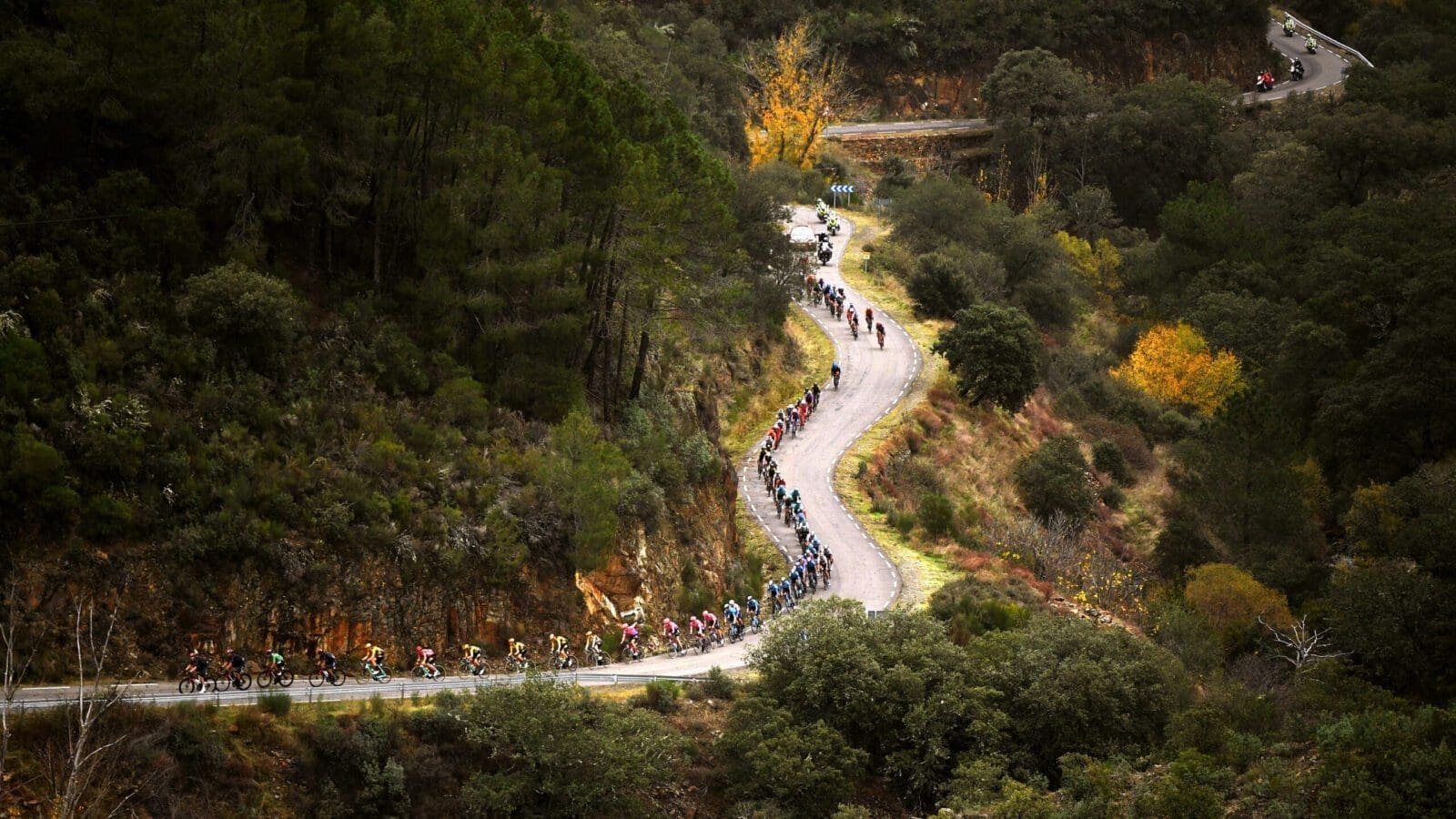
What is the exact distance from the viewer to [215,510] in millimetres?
34312

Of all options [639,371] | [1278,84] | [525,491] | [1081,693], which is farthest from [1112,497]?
[1278,84]

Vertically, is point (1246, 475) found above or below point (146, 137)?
below

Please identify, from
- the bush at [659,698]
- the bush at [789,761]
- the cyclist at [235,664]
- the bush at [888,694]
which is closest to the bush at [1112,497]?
the bush at [888,694]

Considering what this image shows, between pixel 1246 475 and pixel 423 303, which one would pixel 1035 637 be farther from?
pixel 1246 475

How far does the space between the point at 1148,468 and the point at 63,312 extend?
50.2m

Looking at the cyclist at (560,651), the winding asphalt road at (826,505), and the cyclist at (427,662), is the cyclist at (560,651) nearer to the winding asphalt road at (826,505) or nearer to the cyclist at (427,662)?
the winding asphalt road at (826,505)

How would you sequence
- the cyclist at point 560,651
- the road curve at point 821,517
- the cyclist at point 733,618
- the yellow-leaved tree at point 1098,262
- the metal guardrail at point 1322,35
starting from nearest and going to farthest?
the road curve at point 821,517 → the cyclist at point 560,651 → the cyclist at point 733,618 → the yellow-leaved tree at point 1098,262 → the metal guardrail at point 1322,35

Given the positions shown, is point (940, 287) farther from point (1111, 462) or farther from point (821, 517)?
point (821, 517)

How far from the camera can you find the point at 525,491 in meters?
40.5

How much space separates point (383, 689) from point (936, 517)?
27197 mm

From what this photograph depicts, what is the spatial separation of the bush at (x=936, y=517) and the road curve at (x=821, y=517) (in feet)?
8.36

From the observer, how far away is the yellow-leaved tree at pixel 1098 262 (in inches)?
3939

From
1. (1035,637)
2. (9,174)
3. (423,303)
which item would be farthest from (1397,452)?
(9,174)

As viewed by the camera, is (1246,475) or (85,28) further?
(1246,475)
